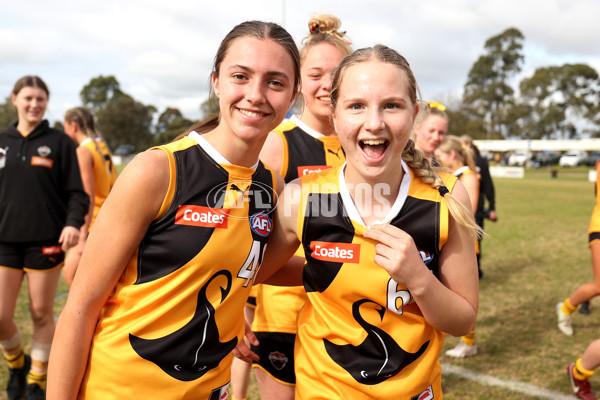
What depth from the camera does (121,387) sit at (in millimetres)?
1673

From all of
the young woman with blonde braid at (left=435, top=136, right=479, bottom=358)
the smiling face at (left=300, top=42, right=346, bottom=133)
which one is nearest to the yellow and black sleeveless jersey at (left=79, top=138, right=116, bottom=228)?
the smiling face at (left=300, top=42, right=346, bottom=133)

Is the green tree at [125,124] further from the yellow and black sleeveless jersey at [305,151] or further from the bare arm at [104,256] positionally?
the bare arm at [104,256]

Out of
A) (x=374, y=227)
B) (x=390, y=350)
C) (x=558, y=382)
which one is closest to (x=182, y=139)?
(x=374, y=227)

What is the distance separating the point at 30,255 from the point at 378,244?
354 centimetres

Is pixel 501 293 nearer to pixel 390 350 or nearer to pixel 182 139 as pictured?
pixel 390 350

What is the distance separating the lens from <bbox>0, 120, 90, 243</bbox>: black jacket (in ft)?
13.0

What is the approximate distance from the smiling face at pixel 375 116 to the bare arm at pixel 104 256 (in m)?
0.71

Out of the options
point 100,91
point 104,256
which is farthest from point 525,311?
point 100,91

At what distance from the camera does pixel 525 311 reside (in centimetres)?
631

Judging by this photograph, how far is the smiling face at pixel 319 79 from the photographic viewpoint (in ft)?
8.65

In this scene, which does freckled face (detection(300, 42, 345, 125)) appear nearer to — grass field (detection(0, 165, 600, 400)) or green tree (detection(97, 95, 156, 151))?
grass field (detection(0, 165, 600, 400))

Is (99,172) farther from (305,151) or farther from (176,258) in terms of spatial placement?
(176,258)

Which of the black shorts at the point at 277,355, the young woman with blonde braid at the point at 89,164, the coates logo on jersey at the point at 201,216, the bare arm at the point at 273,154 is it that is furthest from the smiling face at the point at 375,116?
the young woman with blonde braid at the point at 89,164

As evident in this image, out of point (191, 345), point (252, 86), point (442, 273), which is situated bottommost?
point (191, 345)
